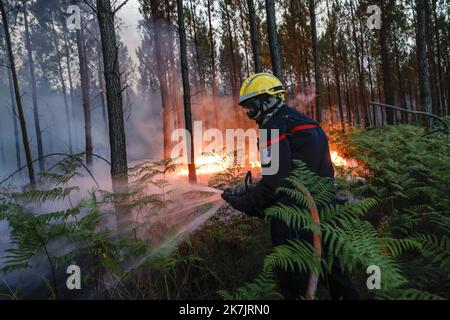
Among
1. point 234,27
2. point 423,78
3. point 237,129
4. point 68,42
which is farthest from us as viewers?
point 237,129

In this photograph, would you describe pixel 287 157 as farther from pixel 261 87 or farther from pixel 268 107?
pixel 261 87

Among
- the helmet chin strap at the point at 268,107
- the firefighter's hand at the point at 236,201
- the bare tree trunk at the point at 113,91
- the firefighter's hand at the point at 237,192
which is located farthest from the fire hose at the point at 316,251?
the bare tree trunk at the point at 113,91

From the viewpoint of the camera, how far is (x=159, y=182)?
15.2 ft

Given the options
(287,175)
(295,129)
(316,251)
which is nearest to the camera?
(316,251)

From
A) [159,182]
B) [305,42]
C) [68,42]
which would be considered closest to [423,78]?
[159,182]

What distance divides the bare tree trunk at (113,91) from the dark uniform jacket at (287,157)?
2659 millimetres

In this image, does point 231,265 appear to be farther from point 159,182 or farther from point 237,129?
point 237,129

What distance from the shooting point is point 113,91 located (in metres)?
4.88

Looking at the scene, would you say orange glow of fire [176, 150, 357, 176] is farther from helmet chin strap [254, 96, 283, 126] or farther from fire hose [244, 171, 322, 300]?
fire hose [244, 171, 322, 300]

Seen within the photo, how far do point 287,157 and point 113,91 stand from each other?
11.2 feet

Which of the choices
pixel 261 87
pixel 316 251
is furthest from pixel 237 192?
pixel 316 251

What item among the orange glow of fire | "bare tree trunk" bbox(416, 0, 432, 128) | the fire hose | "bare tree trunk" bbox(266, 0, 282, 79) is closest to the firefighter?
the fire hose

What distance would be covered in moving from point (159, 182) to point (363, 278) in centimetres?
299

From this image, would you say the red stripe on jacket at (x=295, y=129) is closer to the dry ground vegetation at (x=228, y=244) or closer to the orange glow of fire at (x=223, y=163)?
the dry ground vegetation at (x=228, y=244)
